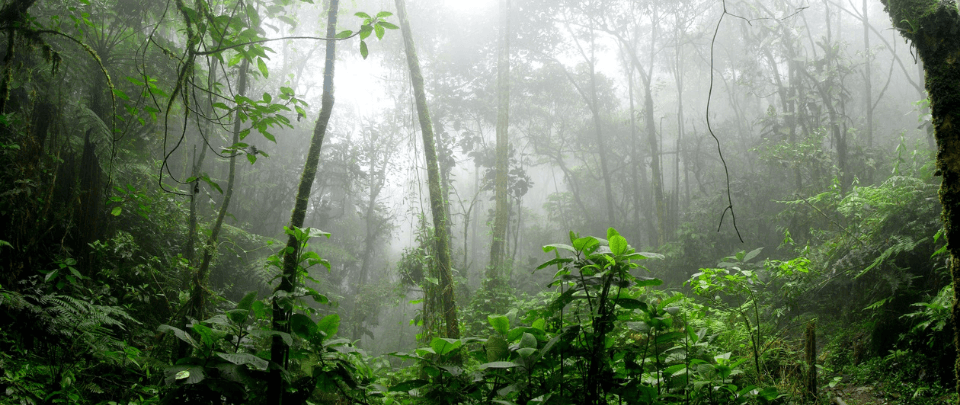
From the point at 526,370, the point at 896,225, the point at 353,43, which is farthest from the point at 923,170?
the point at 353,43

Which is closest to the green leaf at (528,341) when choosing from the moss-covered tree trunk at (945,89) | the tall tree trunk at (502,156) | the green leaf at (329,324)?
the green leaf at (329,324)

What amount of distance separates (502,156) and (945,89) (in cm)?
850

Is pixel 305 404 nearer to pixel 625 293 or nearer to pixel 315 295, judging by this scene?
pixel 315 295

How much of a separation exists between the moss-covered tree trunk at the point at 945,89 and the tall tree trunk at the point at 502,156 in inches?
250

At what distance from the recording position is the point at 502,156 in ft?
33.0

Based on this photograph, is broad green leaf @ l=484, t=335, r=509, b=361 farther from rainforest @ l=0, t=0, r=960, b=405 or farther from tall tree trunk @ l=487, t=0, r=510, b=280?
tall tree trunk @ l=487, t=0, r=510, b=280

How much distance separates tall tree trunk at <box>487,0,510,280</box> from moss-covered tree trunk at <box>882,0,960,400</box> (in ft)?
20.9

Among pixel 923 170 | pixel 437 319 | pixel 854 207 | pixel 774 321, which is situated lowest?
pixel 774 321

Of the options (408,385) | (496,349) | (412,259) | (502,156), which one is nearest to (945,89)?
(496,349)

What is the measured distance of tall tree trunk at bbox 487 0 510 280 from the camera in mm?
8703

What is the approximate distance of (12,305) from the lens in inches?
95.7

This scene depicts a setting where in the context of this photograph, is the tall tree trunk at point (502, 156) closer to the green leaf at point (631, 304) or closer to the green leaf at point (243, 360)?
the green leaf at point (631, 304)

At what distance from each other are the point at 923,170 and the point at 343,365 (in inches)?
263

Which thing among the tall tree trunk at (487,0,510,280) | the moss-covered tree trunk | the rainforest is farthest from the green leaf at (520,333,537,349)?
the tall tree trunk at (487,0,510,280)
